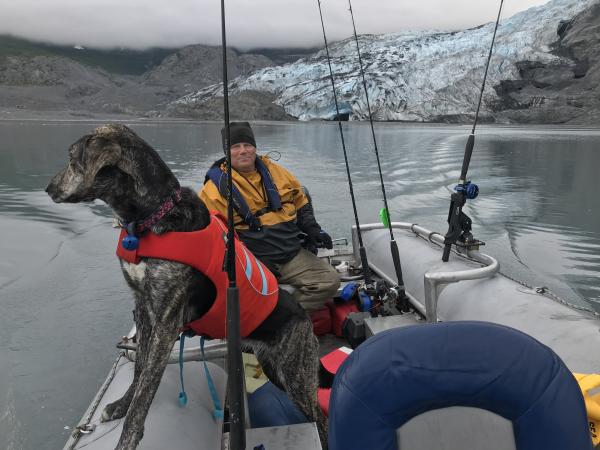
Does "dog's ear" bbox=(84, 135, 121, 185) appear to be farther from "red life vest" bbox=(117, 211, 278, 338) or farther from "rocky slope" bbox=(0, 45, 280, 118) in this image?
"rocky slope" bbox=(0, 45, 280, 118)

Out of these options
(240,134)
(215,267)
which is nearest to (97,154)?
(215,267)

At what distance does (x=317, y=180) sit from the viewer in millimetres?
15742

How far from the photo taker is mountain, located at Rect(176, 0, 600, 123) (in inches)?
2514

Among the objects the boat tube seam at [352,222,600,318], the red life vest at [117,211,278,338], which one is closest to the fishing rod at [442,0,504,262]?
the boat tube seam at [352,222,600,318]

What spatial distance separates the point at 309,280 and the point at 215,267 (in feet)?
5.91

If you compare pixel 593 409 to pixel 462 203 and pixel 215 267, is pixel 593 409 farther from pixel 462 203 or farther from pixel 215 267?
pixel 462 203

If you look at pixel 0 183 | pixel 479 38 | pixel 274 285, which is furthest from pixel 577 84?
pixel 274 285

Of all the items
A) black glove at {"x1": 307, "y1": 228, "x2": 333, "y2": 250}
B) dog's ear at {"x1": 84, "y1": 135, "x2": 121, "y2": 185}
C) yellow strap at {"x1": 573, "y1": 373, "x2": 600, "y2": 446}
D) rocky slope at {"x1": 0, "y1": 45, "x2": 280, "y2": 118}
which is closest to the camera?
yellow strap at {"x1": 573, "y1": 373, "x2": 600, "y2": 446}

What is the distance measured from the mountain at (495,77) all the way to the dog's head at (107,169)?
200 feet

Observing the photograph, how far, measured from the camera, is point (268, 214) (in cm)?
373

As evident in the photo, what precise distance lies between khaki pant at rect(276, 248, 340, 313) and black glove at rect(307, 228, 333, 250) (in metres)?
0.22

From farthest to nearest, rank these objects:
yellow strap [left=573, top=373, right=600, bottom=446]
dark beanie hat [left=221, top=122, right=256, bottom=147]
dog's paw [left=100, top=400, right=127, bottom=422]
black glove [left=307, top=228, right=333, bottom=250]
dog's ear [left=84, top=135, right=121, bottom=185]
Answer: black glove [left=307, top=228, right=333, bottom=250], dark beanie hat [left=221, top=122, right=256, bottom=147], dog's paw [left=100, top=400, right=127, bottom=422], dog's ear [left=84, top=135, right=121, bottom=185], yellow strap [left=573, top=373, right=600, bottom=446]

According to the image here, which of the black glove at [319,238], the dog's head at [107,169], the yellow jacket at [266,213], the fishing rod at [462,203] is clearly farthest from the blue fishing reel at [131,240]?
the fishing rod at [462,203]

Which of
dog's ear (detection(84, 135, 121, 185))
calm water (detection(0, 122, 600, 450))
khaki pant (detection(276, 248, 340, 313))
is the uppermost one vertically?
dog's ear (detection(84, 135, 121, 185))
